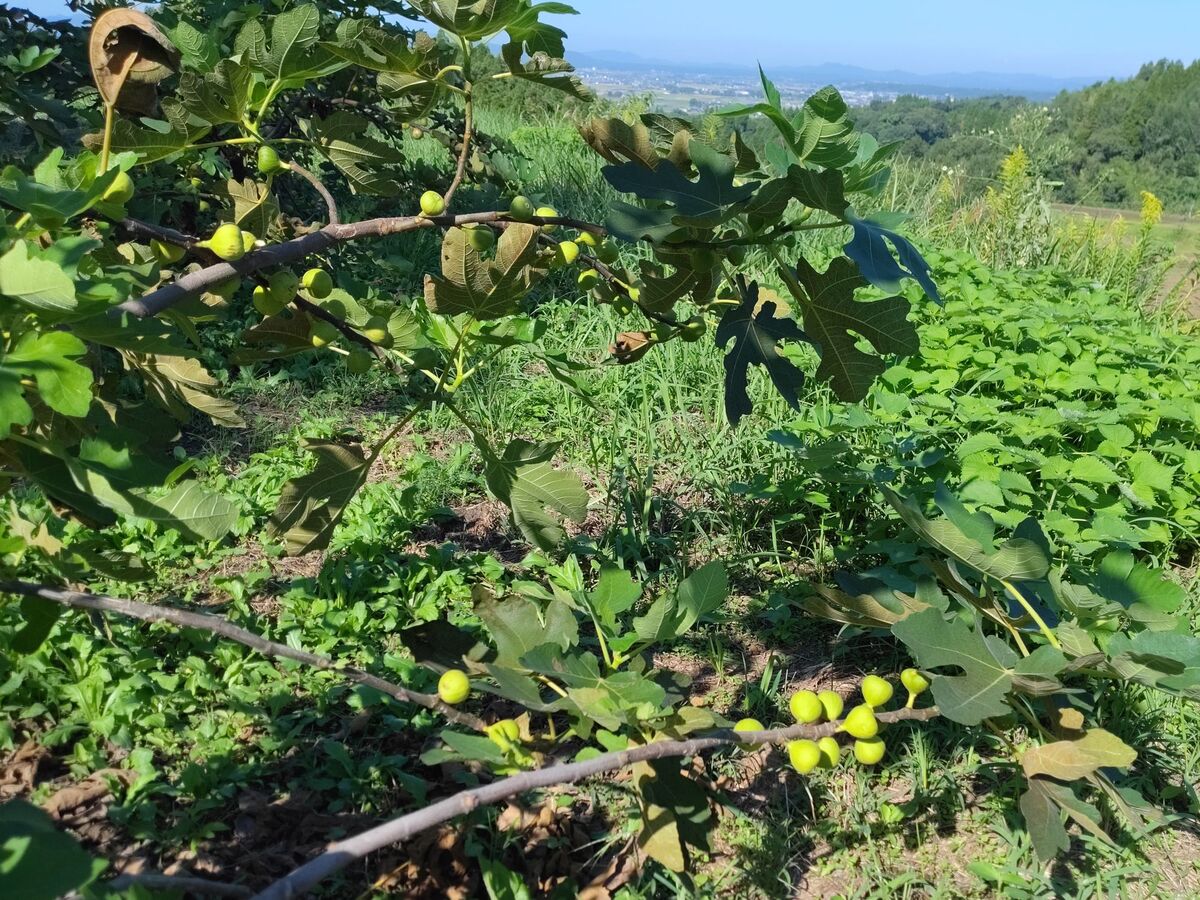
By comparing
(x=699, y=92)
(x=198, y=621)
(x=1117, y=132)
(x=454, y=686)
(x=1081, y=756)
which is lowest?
(x=1081, y=756)

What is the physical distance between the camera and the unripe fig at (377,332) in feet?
3.98

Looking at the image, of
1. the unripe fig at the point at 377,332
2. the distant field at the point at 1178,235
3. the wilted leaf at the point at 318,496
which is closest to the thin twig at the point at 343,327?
the unripe fig at the point at 377,332

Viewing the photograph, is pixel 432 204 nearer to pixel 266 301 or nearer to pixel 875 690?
pixel 266 301

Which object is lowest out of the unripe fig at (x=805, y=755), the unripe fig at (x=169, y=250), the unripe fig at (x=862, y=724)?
the unripe fig at (x=805, y=755)

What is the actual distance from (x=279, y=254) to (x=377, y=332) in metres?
0.26

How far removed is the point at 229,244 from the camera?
0.93m

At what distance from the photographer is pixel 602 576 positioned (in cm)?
114

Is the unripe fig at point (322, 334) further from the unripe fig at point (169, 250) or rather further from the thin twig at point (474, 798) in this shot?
the thin twig at point (474, 798)

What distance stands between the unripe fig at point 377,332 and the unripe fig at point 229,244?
28 centimetres

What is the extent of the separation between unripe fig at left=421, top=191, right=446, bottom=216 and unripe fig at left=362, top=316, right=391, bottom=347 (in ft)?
0.56

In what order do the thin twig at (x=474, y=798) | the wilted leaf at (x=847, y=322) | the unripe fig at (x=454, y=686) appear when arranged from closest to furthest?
the thin twig at (x=474, y=798), the unripe fig at (x=454, y=686), the wilted leaf at (x=847, y=322)

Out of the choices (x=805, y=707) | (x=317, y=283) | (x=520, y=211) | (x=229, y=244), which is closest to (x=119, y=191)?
(x=229, y=244)

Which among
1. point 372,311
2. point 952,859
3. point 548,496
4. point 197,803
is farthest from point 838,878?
point 372,311

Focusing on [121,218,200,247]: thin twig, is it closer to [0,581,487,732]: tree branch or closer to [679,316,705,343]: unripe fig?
[0,581,487,732]: tree branch
